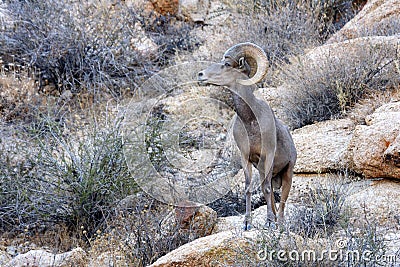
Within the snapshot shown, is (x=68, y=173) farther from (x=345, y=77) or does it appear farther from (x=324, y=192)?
(x=345, y=77)

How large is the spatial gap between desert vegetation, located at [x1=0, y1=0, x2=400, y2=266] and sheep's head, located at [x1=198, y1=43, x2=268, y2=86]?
1.25m

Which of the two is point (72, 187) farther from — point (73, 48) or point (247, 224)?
point (73, 48)

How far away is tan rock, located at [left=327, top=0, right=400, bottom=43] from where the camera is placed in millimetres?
10266

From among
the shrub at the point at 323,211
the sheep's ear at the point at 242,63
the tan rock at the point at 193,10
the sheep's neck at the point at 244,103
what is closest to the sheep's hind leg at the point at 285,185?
the shrub at the point at 323,211

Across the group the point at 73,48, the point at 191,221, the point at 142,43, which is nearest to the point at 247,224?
the point at 191,221

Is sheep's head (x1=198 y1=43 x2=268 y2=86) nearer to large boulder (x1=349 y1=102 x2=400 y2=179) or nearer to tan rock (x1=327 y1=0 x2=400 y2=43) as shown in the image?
large boulder (x1=349 y1=102 x2=400 y2=179)

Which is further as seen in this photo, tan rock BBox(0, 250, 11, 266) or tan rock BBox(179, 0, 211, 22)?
tan rock BBox(179, 0, 211, 22)

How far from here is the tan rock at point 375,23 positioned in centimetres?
1027

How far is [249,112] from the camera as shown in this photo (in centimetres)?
483

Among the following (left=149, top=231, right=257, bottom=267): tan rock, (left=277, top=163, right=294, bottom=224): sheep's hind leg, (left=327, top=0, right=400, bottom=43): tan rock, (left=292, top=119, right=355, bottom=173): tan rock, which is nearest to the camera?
(left=149, top=231, right=257, bottom=267): tan rock

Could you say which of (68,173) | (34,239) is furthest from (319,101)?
(34,239)

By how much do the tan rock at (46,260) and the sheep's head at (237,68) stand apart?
1.96 m

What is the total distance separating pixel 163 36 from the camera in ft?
43.2

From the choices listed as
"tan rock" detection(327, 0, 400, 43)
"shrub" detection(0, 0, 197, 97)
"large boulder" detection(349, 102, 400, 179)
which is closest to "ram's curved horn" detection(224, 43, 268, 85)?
"large boulder" detection(349, 102, 400, 179)
